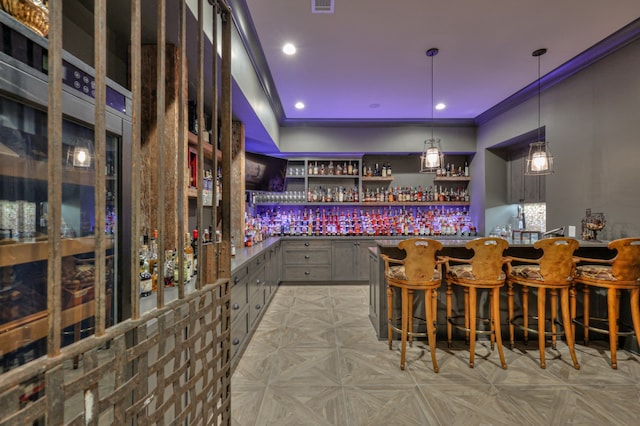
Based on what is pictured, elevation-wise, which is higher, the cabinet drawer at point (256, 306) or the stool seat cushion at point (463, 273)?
the stool seat cushion at point (463, 273)

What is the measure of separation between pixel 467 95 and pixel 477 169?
1.73 meters

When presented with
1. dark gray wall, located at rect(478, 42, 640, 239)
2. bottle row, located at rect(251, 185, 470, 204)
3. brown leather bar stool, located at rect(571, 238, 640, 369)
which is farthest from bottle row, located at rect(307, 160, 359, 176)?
brown leather bar stool, located at rect(571, 238, 640, 369)

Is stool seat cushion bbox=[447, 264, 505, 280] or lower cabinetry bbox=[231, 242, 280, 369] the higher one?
stool seat cushion bbox=[447, 264, 505, 280]

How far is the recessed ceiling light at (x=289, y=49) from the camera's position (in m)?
3.10

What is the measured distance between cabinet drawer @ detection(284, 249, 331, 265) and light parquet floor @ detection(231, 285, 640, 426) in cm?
224

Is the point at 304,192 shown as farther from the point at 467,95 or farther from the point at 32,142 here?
the point at 32,142

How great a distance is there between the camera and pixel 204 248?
135cm

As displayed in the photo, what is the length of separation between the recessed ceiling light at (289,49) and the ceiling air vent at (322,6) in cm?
59

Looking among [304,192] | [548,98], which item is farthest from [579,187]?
[304,192]

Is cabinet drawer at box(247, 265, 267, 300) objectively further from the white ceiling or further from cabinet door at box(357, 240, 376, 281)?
the white ceiling

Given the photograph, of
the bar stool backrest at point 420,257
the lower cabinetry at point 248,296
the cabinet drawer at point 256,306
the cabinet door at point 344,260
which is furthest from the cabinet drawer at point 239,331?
the cabinet door at point 344,260

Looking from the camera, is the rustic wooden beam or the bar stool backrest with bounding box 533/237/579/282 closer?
the rustic wooden beam

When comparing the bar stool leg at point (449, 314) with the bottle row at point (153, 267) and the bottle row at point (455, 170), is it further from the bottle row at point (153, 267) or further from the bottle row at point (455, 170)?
the bottle row at point (455, 170)

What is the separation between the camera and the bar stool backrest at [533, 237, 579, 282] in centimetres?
248
